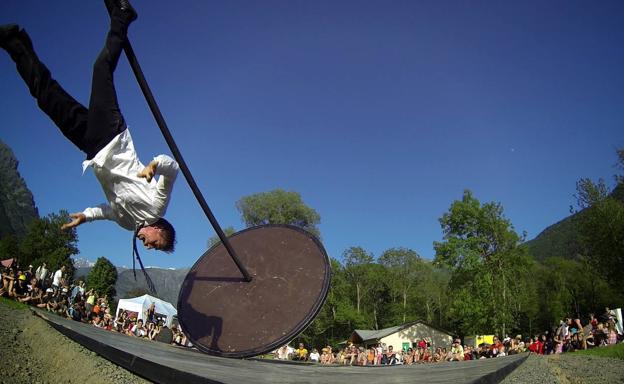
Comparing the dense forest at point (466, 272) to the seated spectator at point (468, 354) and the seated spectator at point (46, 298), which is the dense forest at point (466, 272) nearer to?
the seated spectator at point (468, 354)

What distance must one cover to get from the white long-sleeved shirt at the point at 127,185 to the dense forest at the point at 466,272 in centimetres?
2943

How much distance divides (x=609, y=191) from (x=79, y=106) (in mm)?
32487

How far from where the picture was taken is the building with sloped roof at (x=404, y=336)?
42875mm

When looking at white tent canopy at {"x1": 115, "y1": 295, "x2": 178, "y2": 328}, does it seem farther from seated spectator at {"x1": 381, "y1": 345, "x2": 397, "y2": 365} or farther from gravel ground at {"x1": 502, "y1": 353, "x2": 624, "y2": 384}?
gravel ground at {"x1": 502, "y1": 353, "x2": 624, "y2": 384}

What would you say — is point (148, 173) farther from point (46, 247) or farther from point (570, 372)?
point (46, 247)

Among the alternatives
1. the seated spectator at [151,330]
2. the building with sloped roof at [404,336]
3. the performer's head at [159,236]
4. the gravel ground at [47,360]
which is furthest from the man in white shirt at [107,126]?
the building with sloped roof at [404,336]

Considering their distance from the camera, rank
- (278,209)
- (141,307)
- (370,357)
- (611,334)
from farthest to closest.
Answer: (278,209), (141,307), (370,357), (611,334)

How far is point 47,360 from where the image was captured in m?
4.52

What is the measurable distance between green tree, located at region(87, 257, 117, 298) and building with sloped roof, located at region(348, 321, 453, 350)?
1719 inches

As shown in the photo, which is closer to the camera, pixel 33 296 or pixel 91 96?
pixel 91 96

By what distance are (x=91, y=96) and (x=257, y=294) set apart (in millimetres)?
3482

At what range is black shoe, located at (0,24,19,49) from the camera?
145 inches

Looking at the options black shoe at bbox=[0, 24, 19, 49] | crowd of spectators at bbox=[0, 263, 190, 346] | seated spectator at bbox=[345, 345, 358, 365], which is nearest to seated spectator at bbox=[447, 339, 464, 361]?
seated spectator at bbox=[345, 345, 358, 365]

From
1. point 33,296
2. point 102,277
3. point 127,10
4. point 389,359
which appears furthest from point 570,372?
point 102,277
